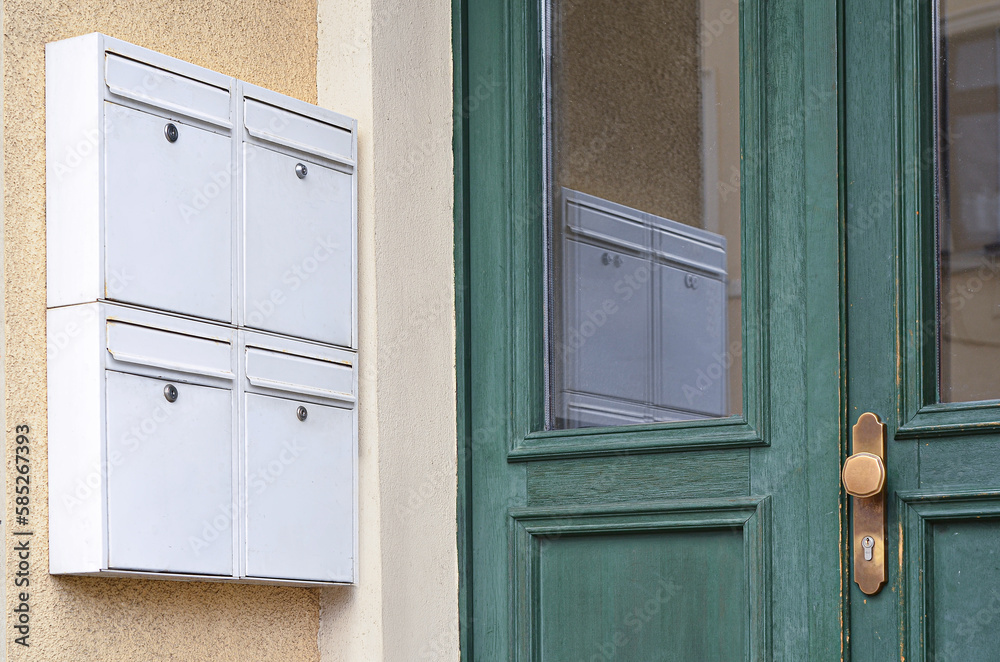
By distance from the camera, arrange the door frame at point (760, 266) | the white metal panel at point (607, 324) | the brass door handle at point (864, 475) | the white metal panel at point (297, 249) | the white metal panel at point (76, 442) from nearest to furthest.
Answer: the white metal panel at point (76, 442) → the brass door handle at point (864, 475) → the door frame at point (760, 266) → the white metal panel at point (297, 249) → the white metal panel at point (607, 324)

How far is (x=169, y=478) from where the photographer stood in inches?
79.1

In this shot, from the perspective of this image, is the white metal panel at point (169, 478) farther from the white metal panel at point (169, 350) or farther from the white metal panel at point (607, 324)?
the white metal panel at point (607, 324)

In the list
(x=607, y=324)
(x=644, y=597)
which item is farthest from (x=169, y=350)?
(x=644, y=597)

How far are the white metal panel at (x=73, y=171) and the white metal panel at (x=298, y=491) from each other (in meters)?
0.38

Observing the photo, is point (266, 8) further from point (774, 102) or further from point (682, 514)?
point (682, 514)

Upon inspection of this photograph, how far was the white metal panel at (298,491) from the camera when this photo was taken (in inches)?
85.4

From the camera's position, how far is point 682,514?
2250 millimetres

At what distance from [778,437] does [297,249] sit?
0.93 m

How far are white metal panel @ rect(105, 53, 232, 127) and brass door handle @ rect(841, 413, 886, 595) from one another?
121cm

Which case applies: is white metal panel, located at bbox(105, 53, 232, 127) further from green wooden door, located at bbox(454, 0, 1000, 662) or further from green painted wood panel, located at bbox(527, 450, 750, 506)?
green painted wood panel, located at bbox(527, 450, 750, 506)

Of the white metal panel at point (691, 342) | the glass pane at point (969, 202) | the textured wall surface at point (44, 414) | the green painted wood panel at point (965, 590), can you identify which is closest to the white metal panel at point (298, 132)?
the textured wall surface at point (44, 414)

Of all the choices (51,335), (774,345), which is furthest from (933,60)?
(51,335)

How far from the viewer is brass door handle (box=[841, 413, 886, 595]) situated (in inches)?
78.6

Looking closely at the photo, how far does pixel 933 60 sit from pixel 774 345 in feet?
→ 1.79
